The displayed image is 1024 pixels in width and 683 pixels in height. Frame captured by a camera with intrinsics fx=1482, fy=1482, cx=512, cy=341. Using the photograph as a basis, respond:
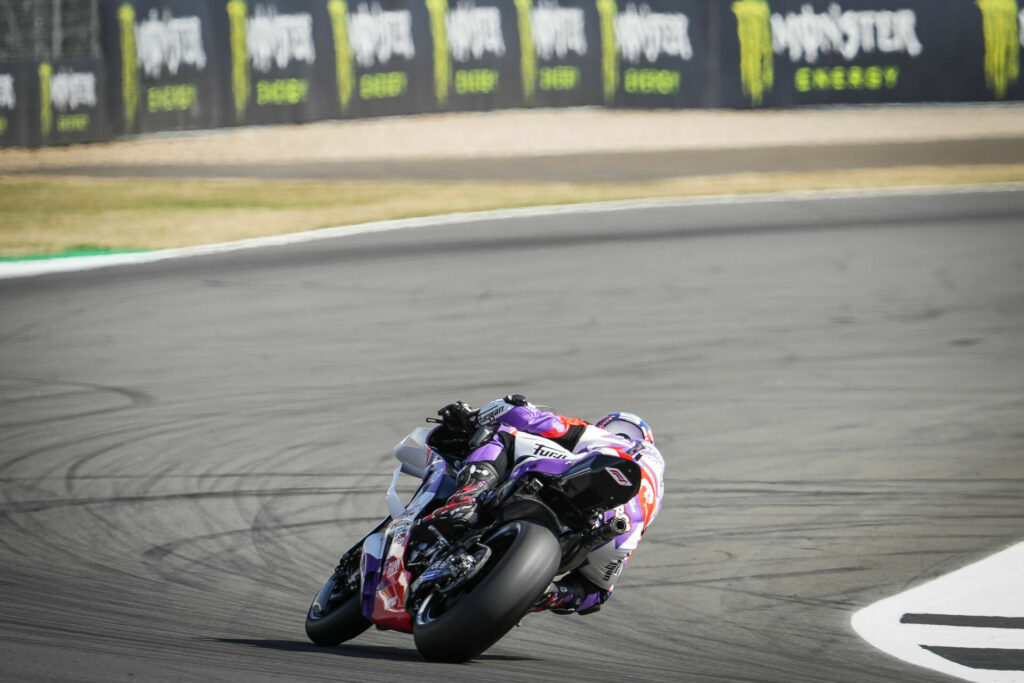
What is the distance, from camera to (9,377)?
11852 millimetres

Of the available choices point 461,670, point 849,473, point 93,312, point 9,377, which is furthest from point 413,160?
point 461,670

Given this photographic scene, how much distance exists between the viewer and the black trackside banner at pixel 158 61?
940 inches

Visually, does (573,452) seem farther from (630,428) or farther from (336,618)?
(336,618)

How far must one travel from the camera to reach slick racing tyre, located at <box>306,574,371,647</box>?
19.8 feet

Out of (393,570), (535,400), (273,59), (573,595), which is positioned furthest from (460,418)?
(273,59)

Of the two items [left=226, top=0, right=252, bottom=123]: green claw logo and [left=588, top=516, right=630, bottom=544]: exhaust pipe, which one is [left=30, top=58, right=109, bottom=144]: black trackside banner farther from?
[left=588, top=516, right=630, bottom=544]: exhaust pipe

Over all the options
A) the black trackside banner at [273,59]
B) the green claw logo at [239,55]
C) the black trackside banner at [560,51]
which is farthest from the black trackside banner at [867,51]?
the green claw logo at [239,55]

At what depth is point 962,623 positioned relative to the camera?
22.1ft

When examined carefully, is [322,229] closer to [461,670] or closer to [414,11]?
[414,11]

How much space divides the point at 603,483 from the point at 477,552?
521 mm

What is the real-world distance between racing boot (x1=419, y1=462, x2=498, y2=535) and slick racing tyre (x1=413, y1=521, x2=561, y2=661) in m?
0.30

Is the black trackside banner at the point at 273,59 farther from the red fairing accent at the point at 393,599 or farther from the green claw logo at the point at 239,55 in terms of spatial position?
the red fairing accent at the point at 393,599

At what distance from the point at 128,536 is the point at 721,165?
18.4 metres

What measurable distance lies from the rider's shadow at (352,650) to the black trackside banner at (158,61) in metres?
19.4
